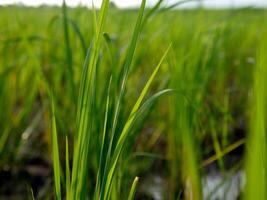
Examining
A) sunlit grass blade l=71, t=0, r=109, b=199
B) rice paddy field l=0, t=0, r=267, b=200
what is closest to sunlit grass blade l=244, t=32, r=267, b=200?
rice paddy field l=0, t=0, r=267, b=200

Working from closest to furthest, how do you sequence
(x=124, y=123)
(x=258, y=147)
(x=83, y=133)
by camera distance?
(x=258, y=147) → (x=83, y=133) → (x=124, y=123)

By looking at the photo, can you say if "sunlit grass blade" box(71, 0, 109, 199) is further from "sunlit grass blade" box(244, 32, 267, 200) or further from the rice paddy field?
"sunlit grass blade" box(244, 32, 267, 200)

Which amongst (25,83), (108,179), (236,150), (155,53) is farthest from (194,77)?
(155,53)

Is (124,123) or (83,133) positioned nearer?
(83,133)

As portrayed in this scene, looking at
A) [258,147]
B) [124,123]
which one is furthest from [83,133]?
[258,147]

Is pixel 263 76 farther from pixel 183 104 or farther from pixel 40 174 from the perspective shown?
pixel 40 174

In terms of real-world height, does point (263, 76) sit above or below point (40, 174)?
above

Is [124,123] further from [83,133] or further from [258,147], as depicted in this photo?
[258,147]

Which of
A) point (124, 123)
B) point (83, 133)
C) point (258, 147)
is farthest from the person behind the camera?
point (124, 123)

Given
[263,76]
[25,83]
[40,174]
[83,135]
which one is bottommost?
[40,174]
